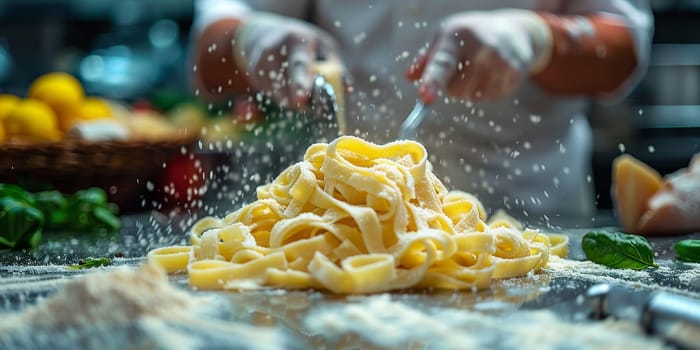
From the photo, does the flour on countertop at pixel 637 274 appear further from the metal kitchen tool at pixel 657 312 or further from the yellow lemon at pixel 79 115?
the yellow lemon at pixel 79 115

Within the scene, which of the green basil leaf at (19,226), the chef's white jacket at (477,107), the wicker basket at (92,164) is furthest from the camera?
the chef's white jacket at (477,107)

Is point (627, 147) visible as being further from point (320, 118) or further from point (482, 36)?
point (320, 118)

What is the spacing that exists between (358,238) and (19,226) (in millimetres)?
760

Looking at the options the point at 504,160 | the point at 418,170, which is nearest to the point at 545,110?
the point at 504,160

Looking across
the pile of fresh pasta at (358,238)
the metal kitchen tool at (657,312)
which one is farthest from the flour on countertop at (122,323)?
the metal kitchen tool at (657,312)

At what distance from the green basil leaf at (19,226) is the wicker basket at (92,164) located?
22.2 inches

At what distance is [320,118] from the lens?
76.4 inches

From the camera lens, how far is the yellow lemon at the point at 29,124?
2340 millimetres

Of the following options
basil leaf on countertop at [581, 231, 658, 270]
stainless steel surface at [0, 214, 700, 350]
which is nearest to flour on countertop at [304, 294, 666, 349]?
stainless steel surface at [0, 214, 700, 350]

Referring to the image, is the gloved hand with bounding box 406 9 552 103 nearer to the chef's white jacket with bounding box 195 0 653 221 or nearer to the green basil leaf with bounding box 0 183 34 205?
the chef's white jacket with bounding box 195 0 653 221

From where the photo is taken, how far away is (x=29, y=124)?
2.34 m

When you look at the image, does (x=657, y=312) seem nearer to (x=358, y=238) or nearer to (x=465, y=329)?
(x=465, y=329)

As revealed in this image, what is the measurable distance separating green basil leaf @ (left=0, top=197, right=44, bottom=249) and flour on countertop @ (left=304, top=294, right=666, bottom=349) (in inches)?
33.9

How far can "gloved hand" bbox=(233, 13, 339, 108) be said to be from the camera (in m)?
2.07
